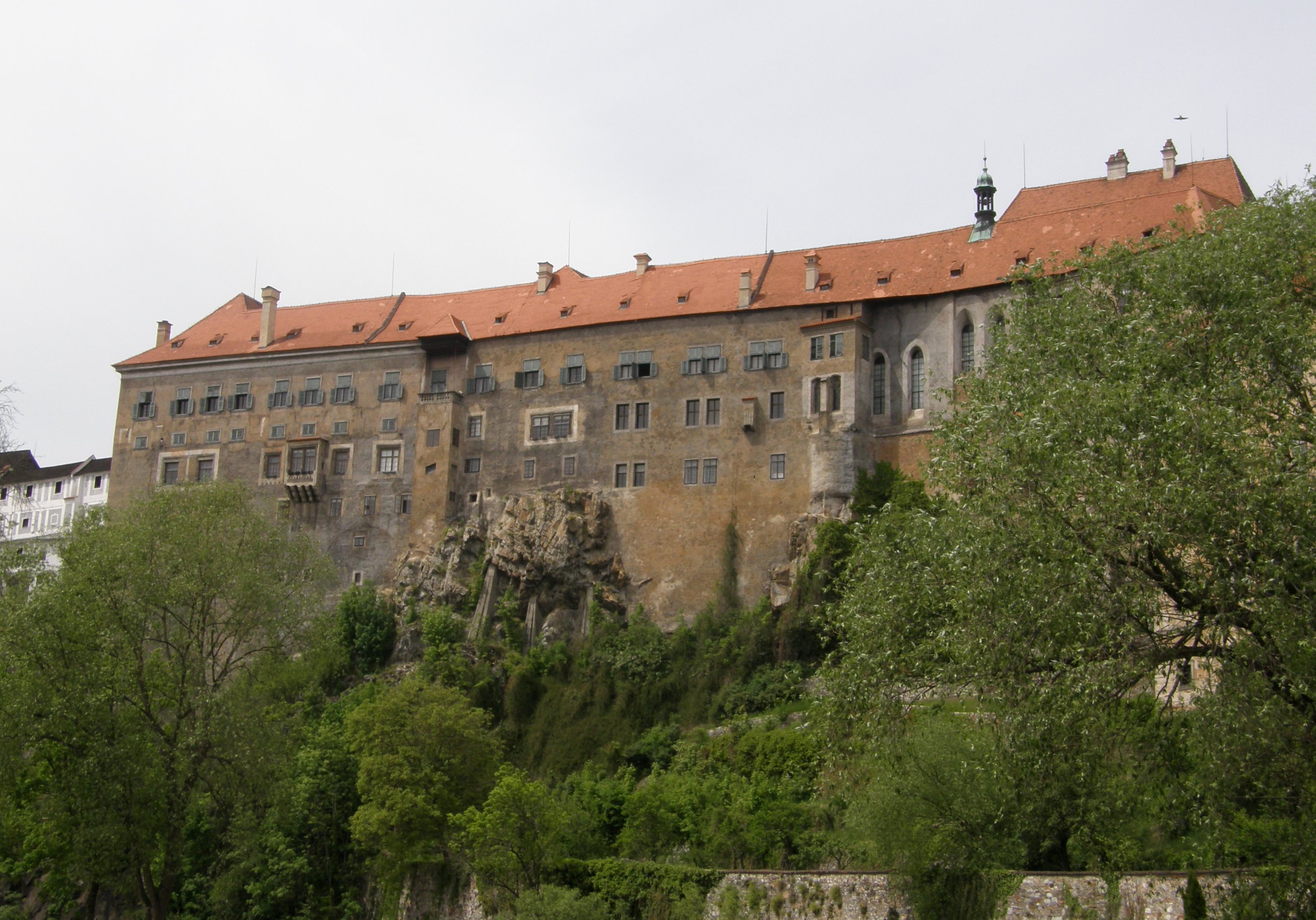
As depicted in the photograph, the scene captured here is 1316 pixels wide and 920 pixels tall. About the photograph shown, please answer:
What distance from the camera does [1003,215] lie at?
5641cm

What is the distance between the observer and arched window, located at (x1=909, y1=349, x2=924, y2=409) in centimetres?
5259

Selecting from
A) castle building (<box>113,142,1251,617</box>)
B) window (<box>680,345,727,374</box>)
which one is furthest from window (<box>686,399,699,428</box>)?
window (<box>680,345,727,374</box>)

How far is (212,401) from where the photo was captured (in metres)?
63.9

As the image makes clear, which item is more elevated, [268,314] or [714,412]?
[268,314]

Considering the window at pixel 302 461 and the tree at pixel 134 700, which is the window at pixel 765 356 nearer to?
the window at pixel 302 461

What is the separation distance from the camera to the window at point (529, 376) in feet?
192

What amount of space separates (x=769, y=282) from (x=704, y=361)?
449cm

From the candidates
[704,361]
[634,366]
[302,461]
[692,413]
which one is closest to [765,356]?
[704,361]

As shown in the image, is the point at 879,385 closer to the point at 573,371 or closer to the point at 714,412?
the point at 714,412

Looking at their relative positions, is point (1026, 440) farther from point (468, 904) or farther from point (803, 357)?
point (803, 357)

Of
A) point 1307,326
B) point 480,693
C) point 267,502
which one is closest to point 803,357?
point 480,693

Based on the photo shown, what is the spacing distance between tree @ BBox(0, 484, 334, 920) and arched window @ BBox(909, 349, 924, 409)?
23.9m

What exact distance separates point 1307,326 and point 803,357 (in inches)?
1323

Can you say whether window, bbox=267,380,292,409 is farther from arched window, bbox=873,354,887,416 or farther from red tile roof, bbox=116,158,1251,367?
arched window, bbox=873,354,887,416
